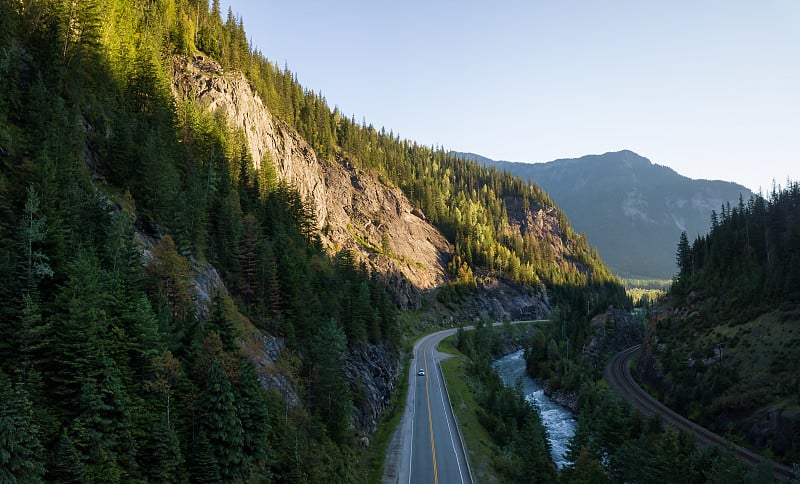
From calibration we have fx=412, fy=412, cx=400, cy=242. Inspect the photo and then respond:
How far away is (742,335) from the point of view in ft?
206

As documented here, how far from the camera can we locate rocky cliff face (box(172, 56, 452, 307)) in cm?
8069

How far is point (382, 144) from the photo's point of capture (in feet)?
646

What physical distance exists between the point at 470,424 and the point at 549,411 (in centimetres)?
2976

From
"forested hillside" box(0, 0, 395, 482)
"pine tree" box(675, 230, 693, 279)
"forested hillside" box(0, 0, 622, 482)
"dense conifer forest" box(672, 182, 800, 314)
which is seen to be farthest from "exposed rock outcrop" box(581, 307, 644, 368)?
"forested hillside" box(0, 0, 395, 482)

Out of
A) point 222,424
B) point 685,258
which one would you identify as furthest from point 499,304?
point 222,424

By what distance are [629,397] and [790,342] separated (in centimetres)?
2376

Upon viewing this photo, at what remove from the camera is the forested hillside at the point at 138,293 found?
698 inches

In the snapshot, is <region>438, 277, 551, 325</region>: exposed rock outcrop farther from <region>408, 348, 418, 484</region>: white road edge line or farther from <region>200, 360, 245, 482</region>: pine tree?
<region>200, 360, 245, 482</region>: pine tree

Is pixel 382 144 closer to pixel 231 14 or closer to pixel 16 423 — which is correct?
pixel 231 14

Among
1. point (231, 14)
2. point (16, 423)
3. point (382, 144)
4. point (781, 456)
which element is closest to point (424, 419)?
point (781, 456)

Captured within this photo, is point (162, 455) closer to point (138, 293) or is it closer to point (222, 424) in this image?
point (222, 424)

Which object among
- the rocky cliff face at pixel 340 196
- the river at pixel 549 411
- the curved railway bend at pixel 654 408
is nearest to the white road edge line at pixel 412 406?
the river at pixel 549 411

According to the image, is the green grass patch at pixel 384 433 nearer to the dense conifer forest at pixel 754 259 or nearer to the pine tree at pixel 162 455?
the pine tree at pixel 162 455

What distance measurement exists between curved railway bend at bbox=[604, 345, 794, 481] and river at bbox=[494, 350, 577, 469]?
10.9 m
